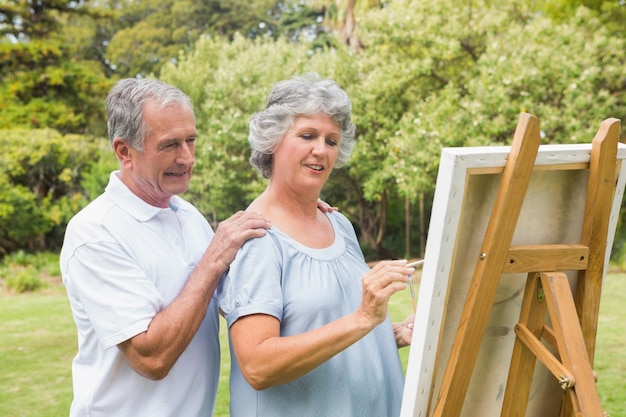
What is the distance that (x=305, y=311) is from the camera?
1921 millimetres

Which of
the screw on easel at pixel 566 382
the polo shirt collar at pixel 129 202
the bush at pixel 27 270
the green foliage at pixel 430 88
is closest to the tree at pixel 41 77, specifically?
the bush at pixel 27 270

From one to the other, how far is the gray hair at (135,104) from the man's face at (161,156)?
0.02m

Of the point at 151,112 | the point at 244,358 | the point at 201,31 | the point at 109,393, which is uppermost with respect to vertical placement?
the point at 201,31

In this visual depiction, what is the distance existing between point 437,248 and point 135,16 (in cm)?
2729

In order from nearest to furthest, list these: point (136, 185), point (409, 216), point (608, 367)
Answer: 1. point (136, 185)
2. point (608, 367)
3. point (409, 216)

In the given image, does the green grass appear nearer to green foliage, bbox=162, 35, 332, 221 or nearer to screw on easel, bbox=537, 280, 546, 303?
green foliage, bbox=162, 35, 332, 221

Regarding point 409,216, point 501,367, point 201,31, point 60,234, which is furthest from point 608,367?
point 201,31

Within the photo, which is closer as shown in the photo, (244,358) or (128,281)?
(244,358)

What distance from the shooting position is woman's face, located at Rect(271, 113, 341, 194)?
6.63 feet

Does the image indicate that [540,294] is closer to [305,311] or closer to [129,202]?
[305,311]

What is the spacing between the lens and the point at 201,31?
26.3 meters

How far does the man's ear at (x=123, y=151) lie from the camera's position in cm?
206

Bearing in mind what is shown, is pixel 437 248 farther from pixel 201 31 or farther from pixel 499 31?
pixel 201 31

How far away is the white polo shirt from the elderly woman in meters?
0.16
